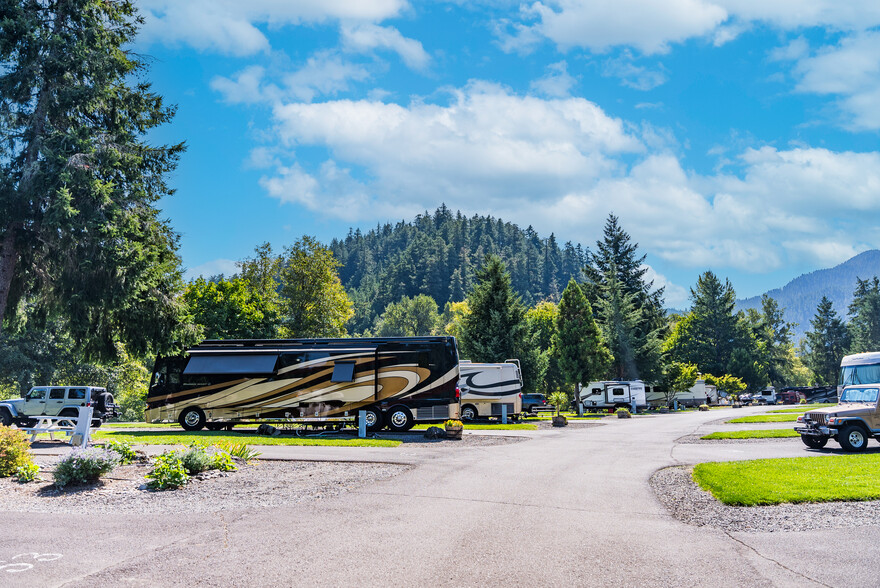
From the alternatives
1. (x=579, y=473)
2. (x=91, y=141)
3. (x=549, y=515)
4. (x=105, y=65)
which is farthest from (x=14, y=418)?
(x=549, y=515)

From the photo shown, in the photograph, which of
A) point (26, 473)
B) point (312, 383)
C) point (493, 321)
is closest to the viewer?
point (26, 473)

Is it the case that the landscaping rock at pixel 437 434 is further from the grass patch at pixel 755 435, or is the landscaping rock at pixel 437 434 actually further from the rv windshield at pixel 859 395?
the rv windshield at pixel 859 395

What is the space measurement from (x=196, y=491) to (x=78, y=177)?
520 inches

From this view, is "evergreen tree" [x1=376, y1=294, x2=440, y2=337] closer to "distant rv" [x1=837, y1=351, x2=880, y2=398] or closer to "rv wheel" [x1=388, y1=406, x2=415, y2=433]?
"rv wheel" [x1=388, y1=406, x2=415, y2=433]

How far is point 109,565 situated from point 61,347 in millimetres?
47390

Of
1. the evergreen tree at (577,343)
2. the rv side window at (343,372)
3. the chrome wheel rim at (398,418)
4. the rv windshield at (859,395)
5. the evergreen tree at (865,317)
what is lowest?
the chrome wheel rim at (398,418)

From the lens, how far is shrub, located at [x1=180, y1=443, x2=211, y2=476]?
451 inches

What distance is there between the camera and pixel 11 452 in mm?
11562

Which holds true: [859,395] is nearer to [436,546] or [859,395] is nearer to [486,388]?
[436,546]

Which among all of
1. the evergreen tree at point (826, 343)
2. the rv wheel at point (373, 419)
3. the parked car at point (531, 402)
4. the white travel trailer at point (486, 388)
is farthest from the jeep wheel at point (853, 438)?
the evergreen tree at point (826, 343)

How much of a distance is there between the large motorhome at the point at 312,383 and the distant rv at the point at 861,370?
1312 centimetres

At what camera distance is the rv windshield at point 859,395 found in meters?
17.2

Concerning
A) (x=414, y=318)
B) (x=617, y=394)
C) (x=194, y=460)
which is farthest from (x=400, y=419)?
(x=414, y=318)

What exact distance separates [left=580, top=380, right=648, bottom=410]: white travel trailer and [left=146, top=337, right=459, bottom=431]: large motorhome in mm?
31672
